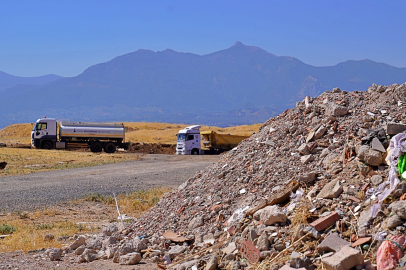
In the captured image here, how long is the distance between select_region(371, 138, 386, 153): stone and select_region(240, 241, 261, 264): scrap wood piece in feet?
9.93

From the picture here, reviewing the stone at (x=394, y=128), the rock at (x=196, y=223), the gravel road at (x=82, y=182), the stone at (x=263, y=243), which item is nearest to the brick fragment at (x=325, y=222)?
the stone at (x=263, y=243)

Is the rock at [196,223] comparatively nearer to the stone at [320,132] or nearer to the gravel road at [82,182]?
the stone at [320,132]

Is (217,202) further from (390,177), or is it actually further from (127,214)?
(127,214)

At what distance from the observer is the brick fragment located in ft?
24.8

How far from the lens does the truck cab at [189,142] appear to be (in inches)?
1753

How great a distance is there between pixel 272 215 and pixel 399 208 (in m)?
2.15

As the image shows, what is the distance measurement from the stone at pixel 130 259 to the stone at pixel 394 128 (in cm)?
549

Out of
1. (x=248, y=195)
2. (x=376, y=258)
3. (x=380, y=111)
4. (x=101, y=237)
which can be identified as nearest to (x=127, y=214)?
(x=101, y=237)

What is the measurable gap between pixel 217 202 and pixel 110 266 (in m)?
2.75

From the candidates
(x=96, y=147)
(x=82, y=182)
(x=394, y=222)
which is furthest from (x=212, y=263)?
(x=96, y=147)

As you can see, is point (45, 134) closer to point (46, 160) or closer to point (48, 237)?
point (46, 160)

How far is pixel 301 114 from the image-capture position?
12.0 metres

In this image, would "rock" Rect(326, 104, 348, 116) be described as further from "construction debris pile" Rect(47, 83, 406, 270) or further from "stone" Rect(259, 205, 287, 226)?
"stone" Rect(259, 205, 287, 226)

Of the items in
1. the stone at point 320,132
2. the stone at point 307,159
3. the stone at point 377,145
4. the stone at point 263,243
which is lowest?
the stone at point 263,243
